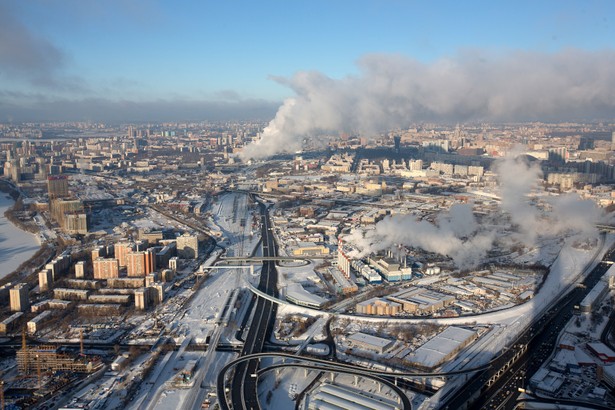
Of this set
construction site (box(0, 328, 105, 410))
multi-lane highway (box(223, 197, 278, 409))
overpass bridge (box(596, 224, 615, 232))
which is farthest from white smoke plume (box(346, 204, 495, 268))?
construction site (box(0, 328, 105, 410))

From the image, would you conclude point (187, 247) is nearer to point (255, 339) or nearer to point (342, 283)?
point (342, 283)

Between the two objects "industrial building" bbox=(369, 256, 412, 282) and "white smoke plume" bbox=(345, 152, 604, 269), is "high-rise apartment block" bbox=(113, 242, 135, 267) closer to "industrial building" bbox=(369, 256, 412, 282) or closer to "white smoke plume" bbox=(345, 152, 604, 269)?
"white smoke plume" bbox=(345, 152, 604, 269)

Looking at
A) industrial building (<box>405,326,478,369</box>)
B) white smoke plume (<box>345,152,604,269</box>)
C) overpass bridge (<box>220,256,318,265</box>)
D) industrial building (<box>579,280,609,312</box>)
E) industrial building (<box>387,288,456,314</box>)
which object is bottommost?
industrial building (<box>405,326,478,369</box>)

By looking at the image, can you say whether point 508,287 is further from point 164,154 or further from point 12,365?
point 164,154

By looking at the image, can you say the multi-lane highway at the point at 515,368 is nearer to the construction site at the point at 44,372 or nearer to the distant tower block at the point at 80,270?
the construction site at the point at 44,372

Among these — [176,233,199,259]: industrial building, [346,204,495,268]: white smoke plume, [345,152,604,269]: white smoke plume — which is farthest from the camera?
[176,233,199,259]: industrial building

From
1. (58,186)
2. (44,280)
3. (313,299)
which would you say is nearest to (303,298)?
(313,299)

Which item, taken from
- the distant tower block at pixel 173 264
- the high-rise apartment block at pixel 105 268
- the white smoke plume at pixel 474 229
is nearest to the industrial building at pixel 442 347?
the white smoke plume at pixel 474 229

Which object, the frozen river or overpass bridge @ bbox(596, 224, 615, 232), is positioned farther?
overpass bridge @ bbox(596, 224, 615, 232)
